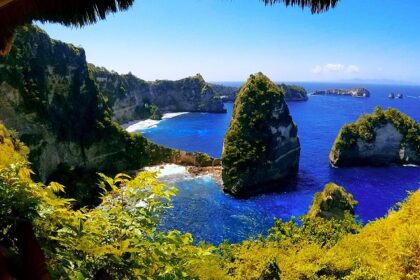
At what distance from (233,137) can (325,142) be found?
55.7 m

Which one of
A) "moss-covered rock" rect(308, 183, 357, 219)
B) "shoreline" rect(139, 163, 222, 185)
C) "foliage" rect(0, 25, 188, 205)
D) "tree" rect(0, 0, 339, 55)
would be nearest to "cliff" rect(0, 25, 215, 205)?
"foliage" rect(0, 25, 188, 205)

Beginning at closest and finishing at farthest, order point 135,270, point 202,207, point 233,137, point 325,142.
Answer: point 135,270
point 202,207
point 233,137
point 325,142

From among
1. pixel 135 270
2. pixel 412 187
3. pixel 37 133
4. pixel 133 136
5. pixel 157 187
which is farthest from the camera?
pixel 133 136

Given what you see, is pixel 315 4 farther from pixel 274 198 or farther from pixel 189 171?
pixel 189 171

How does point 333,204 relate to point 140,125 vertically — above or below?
below

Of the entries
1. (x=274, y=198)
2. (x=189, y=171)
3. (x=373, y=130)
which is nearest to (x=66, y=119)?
(x=189, y=171)

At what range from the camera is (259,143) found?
88375mm

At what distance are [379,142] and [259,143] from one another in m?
36.1

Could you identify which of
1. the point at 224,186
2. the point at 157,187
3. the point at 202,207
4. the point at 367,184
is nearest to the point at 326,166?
the point at 367,184

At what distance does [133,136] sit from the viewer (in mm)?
99000

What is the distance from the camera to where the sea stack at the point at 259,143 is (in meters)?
80.6

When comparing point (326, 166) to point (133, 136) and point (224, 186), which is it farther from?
point (133, 136)

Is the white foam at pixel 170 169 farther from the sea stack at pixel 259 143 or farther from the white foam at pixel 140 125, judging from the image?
the white foam at pixel 140 125

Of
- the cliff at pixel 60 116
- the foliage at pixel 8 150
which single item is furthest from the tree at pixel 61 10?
the cliff at pixel 60 116
